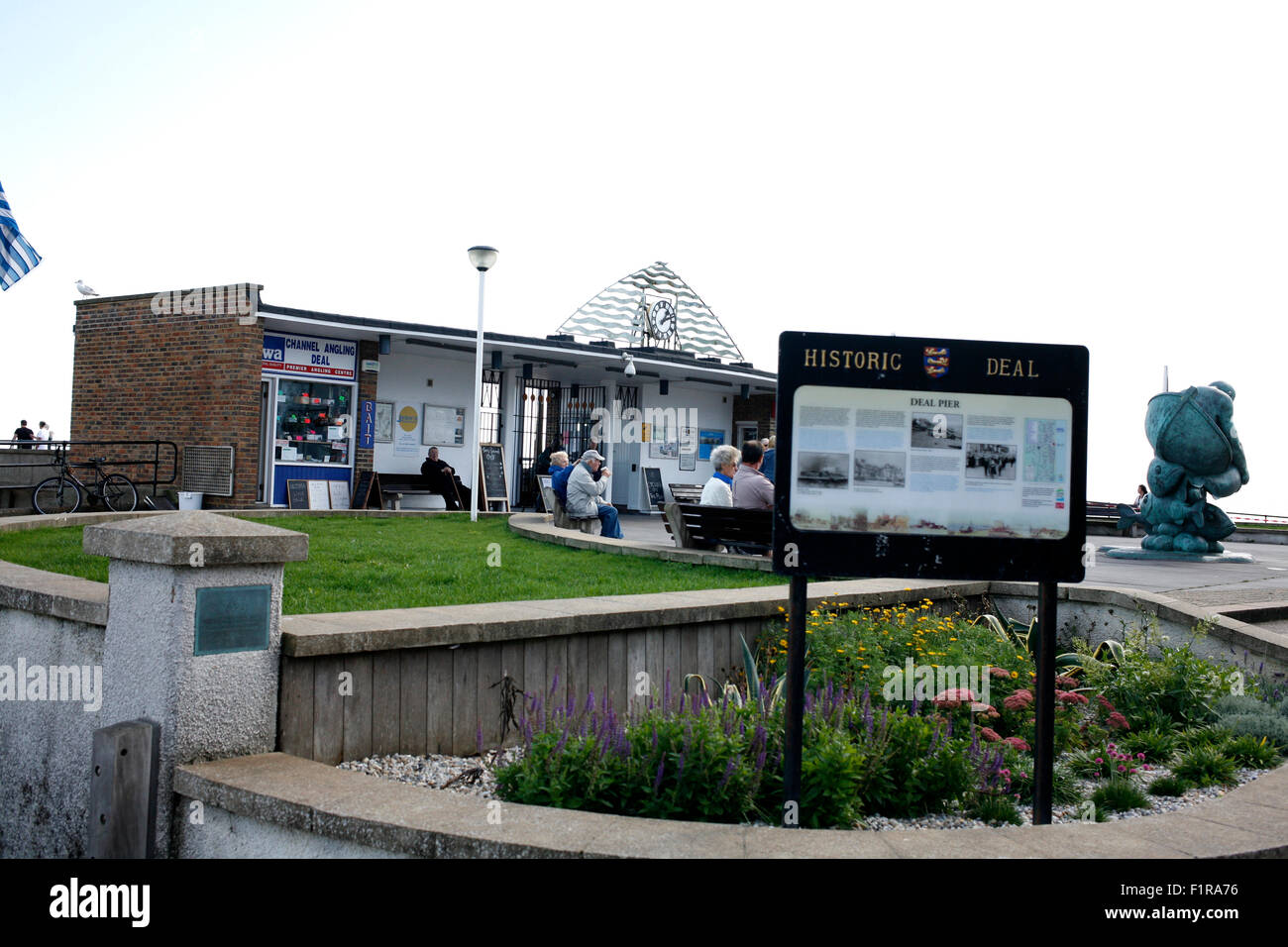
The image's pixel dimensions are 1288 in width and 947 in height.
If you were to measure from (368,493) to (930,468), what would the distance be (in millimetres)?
16905

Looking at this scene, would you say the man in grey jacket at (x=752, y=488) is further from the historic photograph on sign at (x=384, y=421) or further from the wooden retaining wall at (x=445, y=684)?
the historic photograph on sign at (x=384, y=421)

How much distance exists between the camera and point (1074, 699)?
5.99 metres

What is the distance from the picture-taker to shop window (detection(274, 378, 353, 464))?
754 inches

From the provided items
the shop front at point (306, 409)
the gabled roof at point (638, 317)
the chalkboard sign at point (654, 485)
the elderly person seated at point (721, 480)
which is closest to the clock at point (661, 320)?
the gabled roof at point (638, 317)

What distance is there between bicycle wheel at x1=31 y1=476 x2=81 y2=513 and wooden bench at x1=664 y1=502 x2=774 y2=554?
11.6 metres

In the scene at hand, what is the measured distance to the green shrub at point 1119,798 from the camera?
468 centimetres

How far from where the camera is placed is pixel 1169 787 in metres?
4.95

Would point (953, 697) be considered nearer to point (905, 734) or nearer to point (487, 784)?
point (905, 734)

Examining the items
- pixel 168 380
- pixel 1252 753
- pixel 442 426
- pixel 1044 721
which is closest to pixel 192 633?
pixel 1044 721

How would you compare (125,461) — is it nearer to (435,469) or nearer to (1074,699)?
(435,469)

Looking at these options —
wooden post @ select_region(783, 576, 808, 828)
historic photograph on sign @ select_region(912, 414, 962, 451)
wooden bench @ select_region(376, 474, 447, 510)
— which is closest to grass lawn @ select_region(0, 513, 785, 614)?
wooden post @ select_region(783, 576, 808, 828)

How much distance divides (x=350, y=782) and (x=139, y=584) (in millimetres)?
1221

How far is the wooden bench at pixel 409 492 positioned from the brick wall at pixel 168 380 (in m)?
2.55

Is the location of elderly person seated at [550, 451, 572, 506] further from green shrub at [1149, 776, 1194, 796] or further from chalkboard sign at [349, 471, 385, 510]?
green shrub at [1149, 776, 1194, 796]
